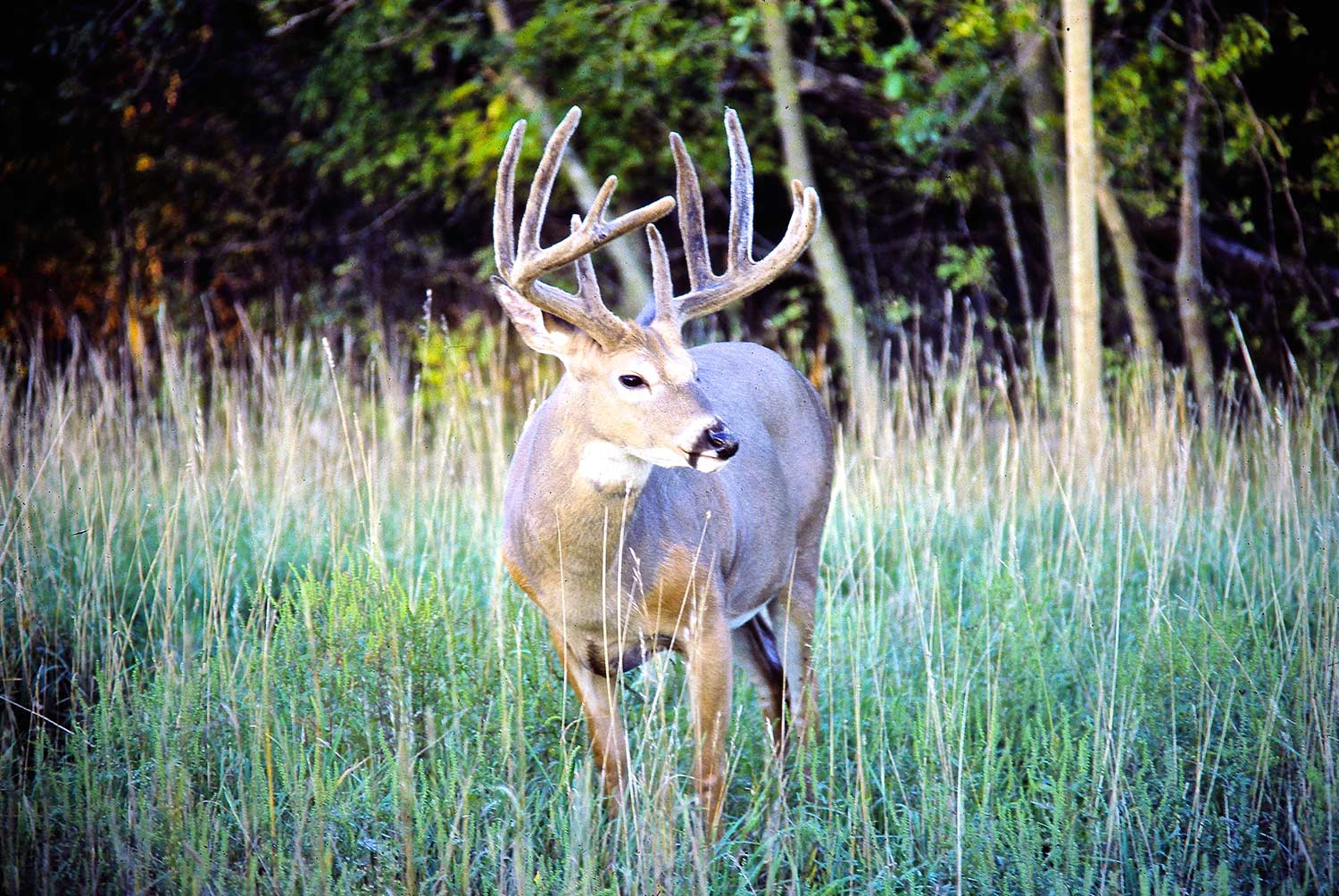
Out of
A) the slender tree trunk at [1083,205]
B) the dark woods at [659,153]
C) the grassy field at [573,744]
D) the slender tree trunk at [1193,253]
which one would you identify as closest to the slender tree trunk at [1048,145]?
the dark woods at [659,153]

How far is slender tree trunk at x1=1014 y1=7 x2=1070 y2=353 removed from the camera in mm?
8656

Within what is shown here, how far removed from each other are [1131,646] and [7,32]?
991cm

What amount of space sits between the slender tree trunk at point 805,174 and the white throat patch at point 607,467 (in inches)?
186

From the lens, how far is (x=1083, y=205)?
6.98 m

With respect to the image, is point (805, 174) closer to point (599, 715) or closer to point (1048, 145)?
point (1048, 145)

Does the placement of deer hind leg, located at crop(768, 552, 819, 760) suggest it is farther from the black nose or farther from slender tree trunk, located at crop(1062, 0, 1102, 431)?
slender tree trunk, located at crop(1062, 0, 1102, 431)

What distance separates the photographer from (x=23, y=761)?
3377mm

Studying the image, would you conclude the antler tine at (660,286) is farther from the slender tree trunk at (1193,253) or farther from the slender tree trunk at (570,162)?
the slender tree trunk at (1193,253)

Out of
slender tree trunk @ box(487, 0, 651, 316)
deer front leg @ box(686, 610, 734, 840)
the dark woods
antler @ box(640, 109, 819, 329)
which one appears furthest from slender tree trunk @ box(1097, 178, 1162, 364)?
deer front leg @ box(686, 610, 734, 840)

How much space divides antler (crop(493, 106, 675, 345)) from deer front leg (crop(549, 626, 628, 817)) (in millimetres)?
938

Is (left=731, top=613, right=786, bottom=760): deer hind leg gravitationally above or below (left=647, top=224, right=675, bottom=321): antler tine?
below

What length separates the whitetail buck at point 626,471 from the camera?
3.41 metres

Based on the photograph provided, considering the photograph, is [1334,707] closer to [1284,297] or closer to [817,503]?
[817,503]

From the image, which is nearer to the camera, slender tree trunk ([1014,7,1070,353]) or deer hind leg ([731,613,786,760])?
deer hind leg ([731,613,786,760])
